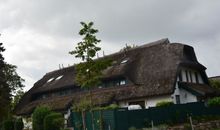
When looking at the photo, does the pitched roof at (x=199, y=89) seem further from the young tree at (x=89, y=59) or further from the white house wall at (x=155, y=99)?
the young tree at (x=89, y=59)

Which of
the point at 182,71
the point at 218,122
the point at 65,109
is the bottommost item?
the point at 218,122

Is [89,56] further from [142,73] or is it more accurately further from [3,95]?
[3,95]

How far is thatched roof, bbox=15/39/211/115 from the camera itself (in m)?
36.1

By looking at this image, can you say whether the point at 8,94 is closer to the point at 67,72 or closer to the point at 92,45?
the point at 67,72

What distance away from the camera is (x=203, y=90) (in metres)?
38.7

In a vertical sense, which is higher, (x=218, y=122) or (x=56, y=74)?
(x=56, y=74)

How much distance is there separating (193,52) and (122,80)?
852 centimetres

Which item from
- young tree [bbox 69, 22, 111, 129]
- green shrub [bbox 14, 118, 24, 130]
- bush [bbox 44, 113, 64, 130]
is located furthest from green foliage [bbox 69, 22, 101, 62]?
green shrub [bbox 14, 118, 24, 130]

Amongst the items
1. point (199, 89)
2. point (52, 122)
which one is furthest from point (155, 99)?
point (52, 122)

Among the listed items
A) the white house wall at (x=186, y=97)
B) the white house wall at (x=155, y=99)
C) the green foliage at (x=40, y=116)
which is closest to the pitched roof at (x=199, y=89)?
the white house wall at (x=186, y=97)

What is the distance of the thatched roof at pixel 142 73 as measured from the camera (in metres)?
36.1

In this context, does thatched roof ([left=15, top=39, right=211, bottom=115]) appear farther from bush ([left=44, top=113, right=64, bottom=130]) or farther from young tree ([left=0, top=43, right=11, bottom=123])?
bush ([left=44, top=113, right=64, bottom=130])

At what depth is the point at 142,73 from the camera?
38844 millimetres

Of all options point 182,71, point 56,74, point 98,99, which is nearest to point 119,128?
point 98,99
